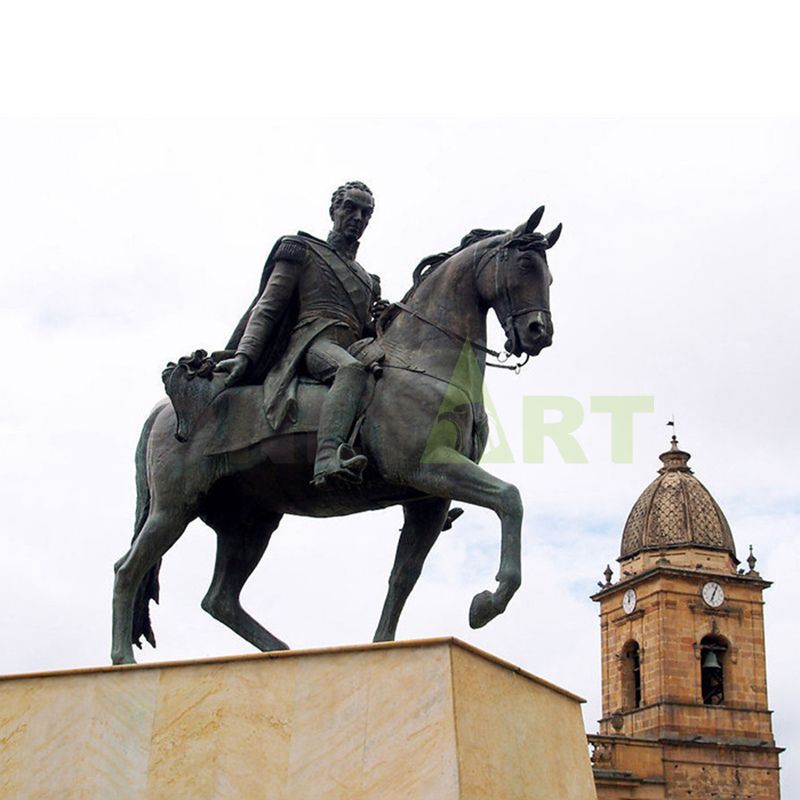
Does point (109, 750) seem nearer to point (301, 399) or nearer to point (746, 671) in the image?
point (301, 399)

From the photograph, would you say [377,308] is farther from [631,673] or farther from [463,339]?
[631,673]

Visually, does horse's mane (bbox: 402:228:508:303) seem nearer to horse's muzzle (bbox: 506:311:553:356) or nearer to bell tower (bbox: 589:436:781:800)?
horse's muzzle (bbox: 506:311:553:356)

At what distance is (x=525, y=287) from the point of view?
9.58 m

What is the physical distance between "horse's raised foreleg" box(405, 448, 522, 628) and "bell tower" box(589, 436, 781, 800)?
43717 millimetres

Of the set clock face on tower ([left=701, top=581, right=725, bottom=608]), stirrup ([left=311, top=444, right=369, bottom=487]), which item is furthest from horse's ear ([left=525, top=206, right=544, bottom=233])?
clock face on tower ([left=701, top=581, right=725, bottom=608])

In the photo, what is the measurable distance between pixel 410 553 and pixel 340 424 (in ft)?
3.88

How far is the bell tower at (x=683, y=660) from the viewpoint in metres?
52.2

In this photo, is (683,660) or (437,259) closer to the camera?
(437,259)

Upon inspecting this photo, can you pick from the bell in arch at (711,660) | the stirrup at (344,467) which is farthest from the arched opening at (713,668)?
the stirrup at (344,467)

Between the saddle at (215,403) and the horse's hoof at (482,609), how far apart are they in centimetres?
200

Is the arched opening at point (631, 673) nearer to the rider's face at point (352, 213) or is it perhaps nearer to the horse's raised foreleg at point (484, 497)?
the rider's face at point (352, 213)

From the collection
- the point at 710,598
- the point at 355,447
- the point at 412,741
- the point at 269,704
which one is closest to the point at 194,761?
the point at 269,704

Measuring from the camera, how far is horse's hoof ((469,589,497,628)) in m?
8.74

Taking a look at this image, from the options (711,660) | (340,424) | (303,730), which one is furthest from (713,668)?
(303,730)
